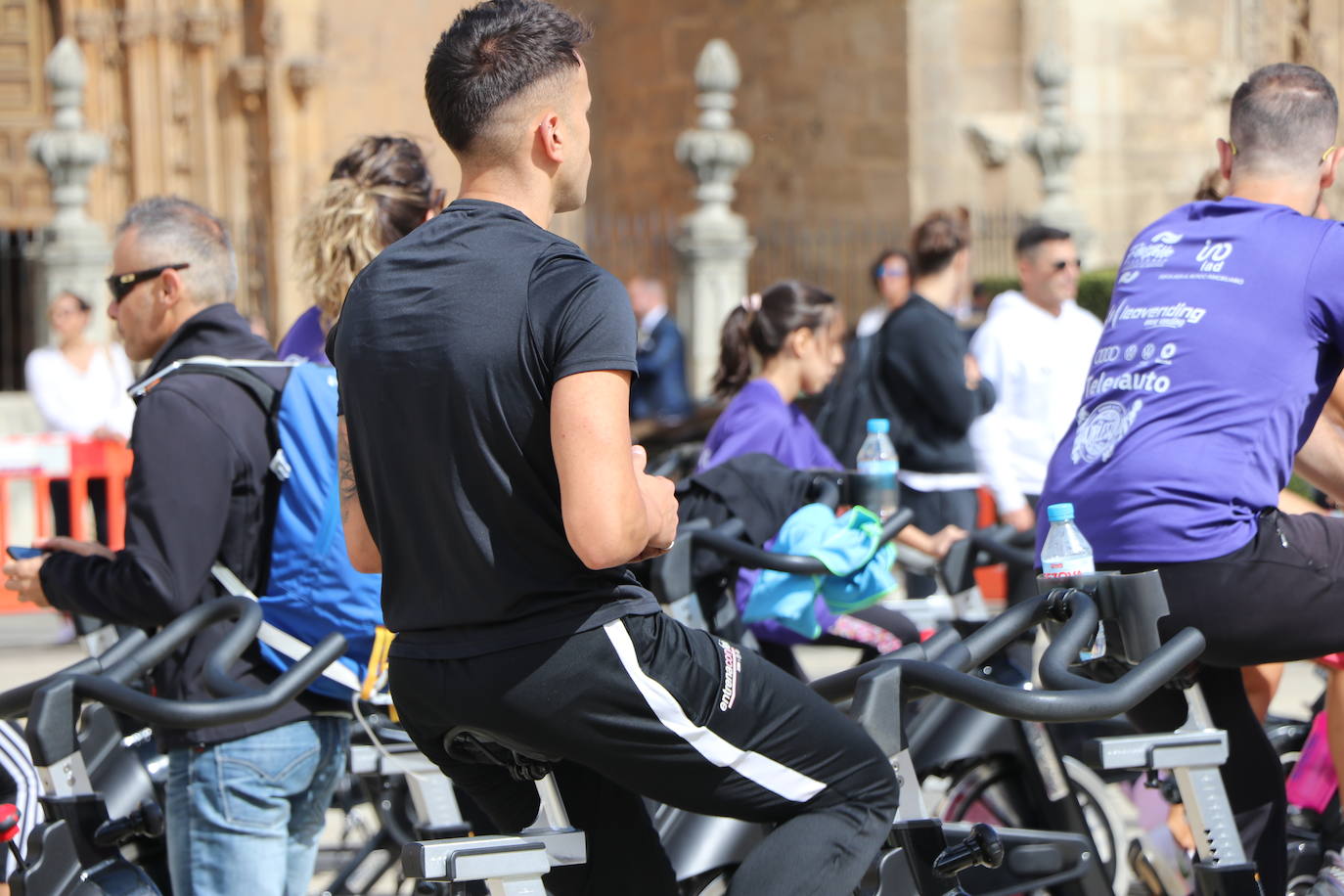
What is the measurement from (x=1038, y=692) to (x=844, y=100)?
15.8 metres

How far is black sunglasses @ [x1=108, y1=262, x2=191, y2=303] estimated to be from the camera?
390 cm

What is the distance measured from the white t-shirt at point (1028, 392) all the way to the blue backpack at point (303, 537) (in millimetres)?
3852

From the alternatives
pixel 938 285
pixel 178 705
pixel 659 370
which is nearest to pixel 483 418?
pixel 178 705

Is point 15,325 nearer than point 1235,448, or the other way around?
point 1235,448

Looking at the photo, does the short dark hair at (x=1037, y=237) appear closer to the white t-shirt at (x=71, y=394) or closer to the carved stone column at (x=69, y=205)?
the white t-shirt at (x=71, y=394)

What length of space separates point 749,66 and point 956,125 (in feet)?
9.11

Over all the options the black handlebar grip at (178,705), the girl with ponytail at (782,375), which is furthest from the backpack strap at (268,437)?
the girl with ponytail at (782,375)

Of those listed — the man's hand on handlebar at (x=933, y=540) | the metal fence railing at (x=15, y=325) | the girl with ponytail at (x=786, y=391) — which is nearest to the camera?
the girl with ponytail at (x=786, y=391)

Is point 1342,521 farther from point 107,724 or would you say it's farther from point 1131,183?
point 1131,183

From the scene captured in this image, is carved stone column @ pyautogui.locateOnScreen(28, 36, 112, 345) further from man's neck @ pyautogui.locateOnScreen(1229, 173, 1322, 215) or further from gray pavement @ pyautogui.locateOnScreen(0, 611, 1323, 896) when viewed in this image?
man's neck @ pyautogui.locateOnScreen(1229, 173, 1322, 215)

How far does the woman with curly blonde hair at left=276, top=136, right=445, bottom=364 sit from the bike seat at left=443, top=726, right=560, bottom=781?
147cm

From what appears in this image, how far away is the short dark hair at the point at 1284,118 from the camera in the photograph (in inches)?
147

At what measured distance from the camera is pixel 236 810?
3619 millimetres

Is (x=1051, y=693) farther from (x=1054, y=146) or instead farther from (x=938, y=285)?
(x=1054, y=146)
